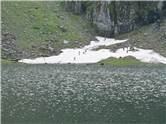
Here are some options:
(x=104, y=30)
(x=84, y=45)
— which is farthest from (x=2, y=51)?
(x=104, y=30)

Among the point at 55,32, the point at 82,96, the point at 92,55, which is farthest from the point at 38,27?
the point at 82,96

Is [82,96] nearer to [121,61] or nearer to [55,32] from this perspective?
[121,61]

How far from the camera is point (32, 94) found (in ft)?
268

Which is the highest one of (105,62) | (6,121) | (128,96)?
(6,121)

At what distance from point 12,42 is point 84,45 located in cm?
2967

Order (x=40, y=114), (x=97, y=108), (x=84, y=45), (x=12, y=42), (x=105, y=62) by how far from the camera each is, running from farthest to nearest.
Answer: (x=84, y=45) → (x=12, y=42) → (x=105, y=62) → (x=97, y=108) → (x=40, y=114)

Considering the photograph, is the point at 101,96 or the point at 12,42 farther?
the point at 12,42

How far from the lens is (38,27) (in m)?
185

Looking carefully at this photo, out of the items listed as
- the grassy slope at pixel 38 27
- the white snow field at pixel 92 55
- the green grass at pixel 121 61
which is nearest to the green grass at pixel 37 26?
the grassy slope at pixel 38 27

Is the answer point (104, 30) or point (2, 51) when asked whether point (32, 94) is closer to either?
point (2, 51)

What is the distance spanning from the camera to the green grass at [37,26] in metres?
176

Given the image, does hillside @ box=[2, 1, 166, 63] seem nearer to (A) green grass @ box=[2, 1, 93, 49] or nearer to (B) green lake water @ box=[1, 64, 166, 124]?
(A) green grass @ box=[2, 1, 93, 49]

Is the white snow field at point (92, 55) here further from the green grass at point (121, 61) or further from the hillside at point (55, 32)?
the hillside at point (55, 32)

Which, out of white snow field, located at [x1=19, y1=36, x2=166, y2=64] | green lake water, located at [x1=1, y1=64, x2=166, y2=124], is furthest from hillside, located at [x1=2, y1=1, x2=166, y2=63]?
green lake water, located at [x1=1, y1=64, x2=166, y2=124]
